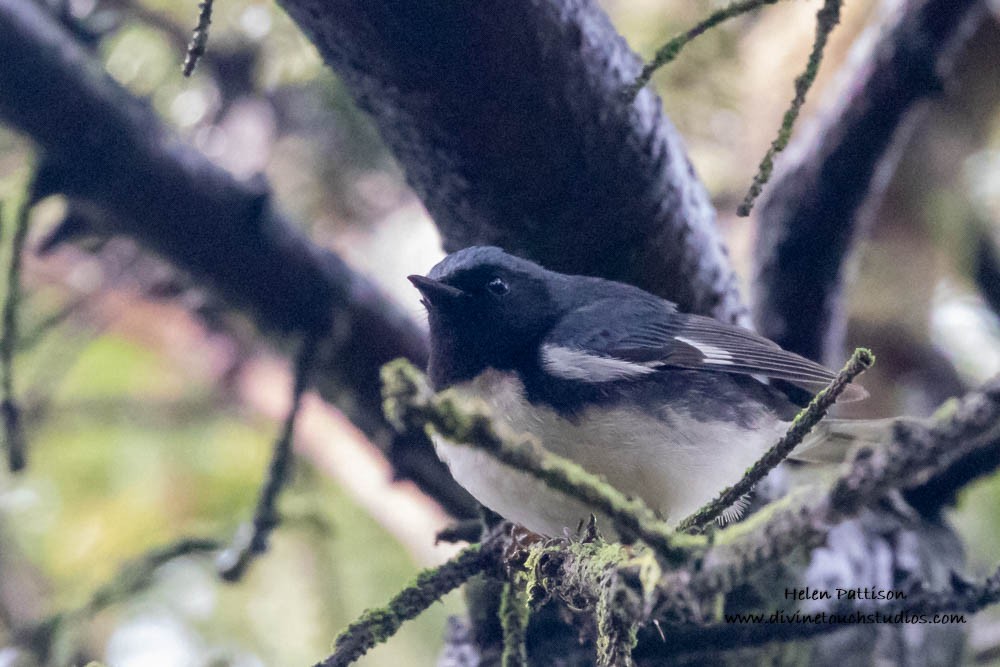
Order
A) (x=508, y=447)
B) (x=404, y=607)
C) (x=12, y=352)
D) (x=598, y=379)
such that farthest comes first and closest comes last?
(x=12, y=352) → (x=598, y=379) → (x=404, y=607) → (x=508, y=447)

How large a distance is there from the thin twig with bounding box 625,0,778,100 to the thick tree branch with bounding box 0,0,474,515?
6.07 feet

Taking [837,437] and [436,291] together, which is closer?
[436,291]

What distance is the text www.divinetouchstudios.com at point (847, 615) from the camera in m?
1.89

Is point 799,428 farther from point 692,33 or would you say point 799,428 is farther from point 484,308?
point 484,308

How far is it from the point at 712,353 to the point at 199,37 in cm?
171

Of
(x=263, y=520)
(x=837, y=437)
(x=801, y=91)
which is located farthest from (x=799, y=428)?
(x=263, y=520)

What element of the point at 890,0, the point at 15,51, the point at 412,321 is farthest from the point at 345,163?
the point at 890,0

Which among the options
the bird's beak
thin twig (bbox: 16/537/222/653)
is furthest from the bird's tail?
thin twig (bbox: 16/537/222/653)

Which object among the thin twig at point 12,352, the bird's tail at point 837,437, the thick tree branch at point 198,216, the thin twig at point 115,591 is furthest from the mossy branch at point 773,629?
the thin twig at point 12,352

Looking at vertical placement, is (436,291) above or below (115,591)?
above

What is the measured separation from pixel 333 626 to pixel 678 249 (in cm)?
263

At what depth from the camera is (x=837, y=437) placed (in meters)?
3.18

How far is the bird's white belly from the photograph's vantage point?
7.55 ft

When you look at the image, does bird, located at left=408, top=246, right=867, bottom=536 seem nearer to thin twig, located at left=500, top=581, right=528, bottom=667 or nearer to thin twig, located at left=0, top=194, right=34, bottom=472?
thin twig, located at left=500, top=581, right=528, bottom=667
